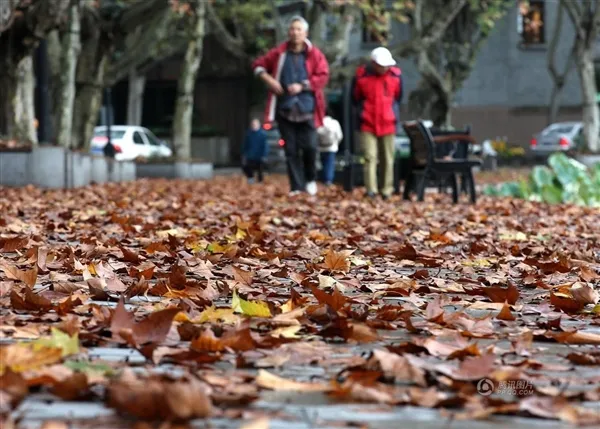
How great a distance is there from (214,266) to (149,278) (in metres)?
0.88

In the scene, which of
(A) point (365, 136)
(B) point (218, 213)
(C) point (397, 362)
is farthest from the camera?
(A) point (365, 136)

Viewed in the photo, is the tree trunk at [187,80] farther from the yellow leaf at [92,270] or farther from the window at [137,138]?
the yellow leaf at [92,270]

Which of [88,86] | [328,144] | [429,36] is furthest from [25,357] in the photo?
[429,36]

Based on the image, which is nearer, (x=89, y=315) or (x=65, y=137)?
(x=89, y=315)

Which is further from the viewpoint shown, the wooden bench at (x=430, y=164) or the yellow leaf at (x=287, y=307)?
the wooden bench at (x=430, y=164)

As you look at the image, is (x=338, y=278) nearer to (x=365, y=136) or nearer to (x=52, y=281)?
(x=52, y=281)

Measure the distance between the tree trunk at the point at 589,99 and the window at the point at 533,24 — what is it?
73.5 feet

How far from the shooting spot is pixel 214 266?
25.4ft

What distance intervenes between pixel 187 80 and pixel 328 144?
6.46 m

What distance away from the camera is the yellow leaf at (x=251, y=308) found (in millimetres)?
5496

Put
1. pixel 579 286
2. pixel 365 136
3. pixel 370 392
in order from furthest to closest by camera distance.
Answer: pixel 365 136 → pixel 579 286 → pixel 370 392

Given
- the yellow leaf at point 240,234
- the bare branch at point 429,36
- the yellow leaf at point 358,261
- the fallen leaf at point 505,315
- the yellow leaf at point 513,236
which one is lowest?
the yellow leaf at point 513,236

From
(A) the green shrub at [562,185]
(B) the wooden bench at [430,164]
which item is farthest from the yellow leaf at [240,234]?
(A) the green shrub at [562,185]

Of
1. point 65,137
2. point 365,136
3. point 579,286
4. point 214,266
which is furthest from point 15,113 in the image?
point 579,286
